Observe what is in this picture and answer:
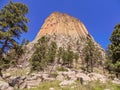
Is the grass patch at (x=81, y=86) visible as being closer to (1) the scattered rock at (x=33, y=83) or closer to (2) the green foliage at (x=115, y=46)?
(1) the scattered rock at (x=33, y=83)

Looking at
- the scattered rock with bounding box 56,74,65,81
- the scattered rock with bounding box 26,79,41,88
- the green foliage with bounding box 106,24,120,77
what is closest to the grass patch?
the scattered rock with bounding box 26,79,41,88

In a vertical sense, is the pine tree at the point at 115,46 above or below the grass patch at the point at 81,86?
above

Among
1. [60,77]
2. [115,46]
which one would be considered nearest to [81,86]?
[60,77]

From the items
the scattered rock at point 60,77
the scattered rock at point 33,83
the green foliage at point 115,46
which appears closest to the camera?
the scattered rock at point 33,83

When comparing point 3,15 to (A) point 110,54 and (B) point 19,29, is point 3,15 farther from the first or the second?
(A) point 110,54

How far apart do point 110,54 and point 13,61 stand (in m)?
14.4

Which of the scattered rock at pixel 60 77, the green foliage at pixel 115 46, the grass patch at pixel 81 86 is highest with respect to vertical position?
the green foliage at pixel 115 46

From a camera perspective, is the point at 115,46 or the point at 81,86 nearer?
the point at 81,86

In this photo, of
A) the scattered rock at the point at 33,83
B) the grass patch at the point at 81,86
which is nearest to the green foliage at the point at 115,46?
the grass patch at the point at 81,86

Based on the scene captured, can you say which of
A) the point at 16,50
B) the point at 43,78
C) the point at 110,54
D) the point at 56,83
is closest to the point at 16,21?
the point at 16,50

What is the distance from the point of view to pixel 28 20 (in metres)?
31.4

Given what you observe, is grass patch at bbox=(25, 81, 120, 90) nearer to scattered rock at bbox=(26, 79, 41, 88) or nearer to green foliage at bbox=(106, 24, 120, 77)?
scattered rock at bbox=(26, 79, 41, 88)

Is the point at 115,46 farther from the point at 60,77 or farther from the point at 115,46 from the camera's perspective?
the point at 60,77

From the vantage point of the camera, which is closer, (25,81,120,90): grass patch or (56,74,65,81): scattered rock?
(25,81,120,90): grass patch
